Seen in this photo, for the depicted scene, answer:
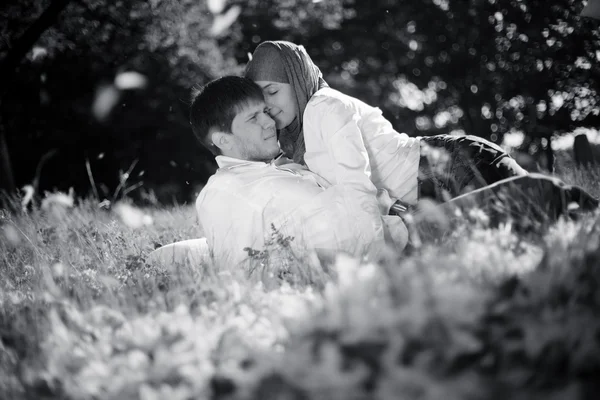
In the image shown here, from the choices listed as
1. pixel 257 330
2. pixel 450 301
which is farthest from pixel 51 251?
pixel 450 301

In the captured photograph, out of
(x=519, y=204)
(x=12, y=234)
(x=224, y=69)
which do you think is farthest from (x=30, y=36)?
(x=519, y=204)

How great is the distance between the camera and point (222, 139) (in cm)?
394

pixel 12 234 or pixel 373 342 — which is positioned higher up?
pixel 373 342

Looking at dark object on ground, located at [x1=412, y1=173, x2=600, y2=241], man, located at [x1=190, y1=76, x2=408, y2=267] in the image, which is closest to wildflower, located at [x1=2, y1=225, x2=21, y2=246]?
man, located at [x1=190, y1=76, x2=408, y2=267]

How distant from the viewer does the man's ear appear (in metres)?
3.91

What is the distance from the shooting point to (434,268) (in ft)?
6.07

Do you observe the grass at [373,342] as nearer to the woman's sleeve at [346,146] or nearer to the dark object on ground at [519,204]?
the dark object on ground at [519,204]

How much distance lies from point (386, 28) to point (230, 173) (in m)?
19.1

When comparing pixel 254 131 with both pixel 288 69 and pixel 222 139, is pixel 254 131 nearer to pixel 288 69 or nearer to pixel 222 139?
pixel 222 139

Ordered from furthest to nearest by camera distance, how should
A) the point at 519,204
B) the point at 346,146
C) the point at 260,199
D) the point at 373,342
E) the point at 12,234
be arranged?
the point at 12,234 < the point at 260,199 < the point at 346,146 < the point at 519,204 < the point at 373,342

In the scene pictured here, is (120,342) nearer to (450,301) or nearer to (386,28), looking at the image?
(450,301)

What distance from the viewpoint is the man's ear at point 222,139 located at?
12.8 feet

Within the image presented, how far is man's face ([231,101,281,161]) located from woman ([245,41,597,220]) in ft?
0.84

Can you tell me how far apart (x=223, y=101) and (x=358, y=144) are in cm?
105
